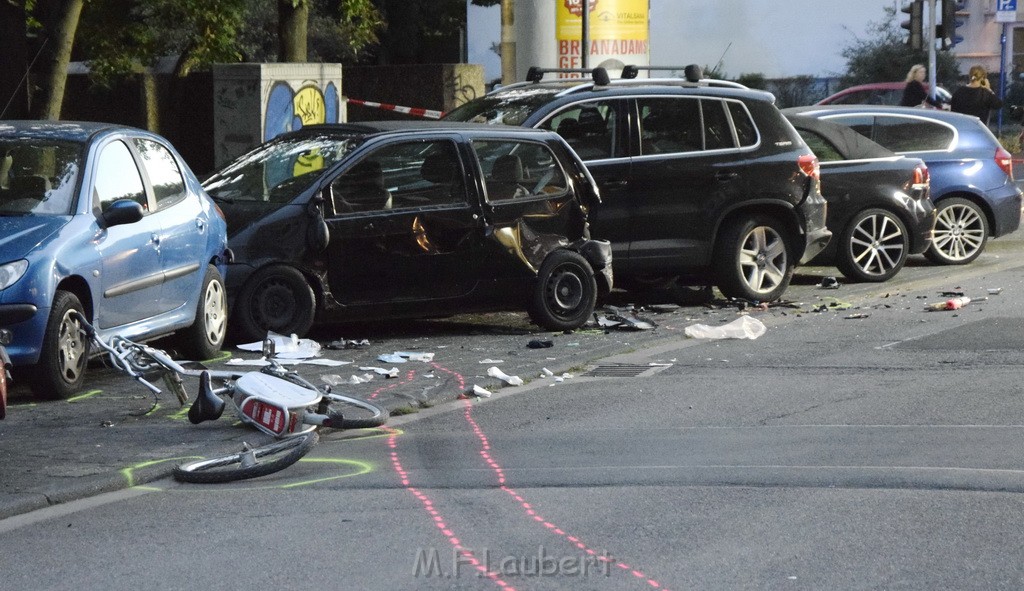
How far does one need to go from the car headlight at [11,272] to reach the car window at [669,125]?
5746mm

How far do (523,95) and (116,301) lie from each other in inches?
198

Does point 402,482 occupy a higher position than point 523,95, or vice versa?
point 523,95

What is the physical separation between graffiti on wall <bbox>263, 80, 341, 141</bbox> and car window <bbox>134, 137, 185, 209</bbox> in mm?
7320

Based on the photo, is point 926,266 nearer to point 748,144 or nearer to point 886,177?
point 886,177

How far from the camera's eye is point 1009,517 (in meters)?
6.24

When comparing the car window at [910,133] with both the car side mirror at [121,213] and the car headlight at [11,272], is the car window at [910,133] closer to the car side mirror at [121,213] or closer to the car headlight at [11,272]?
the car side mirror at [121,213]

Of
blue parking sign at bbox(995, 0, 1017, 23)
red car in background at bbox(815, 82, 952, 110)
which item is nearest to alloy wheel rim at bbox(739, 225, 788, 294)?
red car in background at bbox(815, 82, 952, 110)

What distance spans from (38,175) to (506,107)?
4886 millimetres

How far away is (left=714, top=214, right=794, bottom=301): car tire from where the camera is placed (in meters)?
13.3

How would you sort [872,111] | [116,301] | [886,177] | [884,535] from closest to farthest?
[884,535], [116,301], [886,177], [872,111]

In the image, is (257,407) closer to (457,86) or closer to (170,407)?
(170,407)

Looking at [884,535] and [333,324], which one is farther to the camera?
[333,324]

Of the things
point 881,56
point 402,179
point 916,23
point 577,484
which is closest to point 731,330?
point 402,179

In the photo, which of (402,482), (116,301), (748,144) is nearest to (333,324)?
(116,301)
